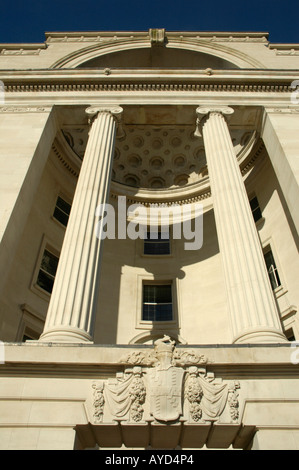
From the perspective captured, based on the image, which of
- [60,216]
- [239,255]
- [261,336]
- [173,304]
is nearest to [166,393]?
[261,336]

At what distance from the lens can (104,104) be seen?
18.6m

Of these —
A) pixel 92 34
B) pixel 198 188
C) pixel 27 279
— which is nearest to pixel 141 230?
pixel 198 188

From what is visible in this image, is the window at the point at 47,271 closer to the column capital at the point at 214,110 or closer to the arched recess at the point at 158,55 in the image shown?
the column capital at the point at 214,110

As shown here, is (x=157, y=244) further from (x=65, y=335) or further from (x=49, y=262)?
(x=65, y=335)

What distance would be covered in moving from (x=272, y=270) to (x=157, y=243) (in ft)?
27.8

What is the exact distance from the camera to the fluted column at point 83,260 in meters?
10.3

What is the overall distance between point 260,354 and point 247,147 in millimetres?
16310

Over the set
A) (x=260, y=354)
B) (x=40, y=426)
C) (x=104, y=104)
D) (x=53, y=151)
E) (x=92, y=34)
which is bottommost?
(x=40, y=426)

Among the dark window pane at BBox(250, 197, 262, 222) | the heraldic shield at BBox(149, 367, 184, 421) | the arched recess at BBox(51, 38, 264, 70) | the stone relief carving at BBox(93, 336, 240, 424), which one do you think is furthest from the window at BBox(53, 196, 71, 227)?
the heraldic shield at BBox(149, 367, 184, 421)

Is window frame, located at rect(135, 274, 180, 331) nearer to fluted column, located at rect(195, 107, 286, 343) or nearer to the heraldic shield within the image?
fluted column, located at rect(195, 107, 286, 343)

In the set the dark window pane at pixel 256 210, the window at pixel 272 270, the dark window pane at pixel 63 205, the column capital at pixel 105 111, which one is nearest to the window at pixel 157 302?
the window at pixel 272 270

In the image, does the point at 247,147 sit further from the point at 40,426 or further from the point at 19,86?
the point at 40,426

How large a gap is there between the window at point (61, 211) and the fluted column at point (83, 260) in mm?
7049

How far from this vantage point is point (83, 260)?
1179cm
